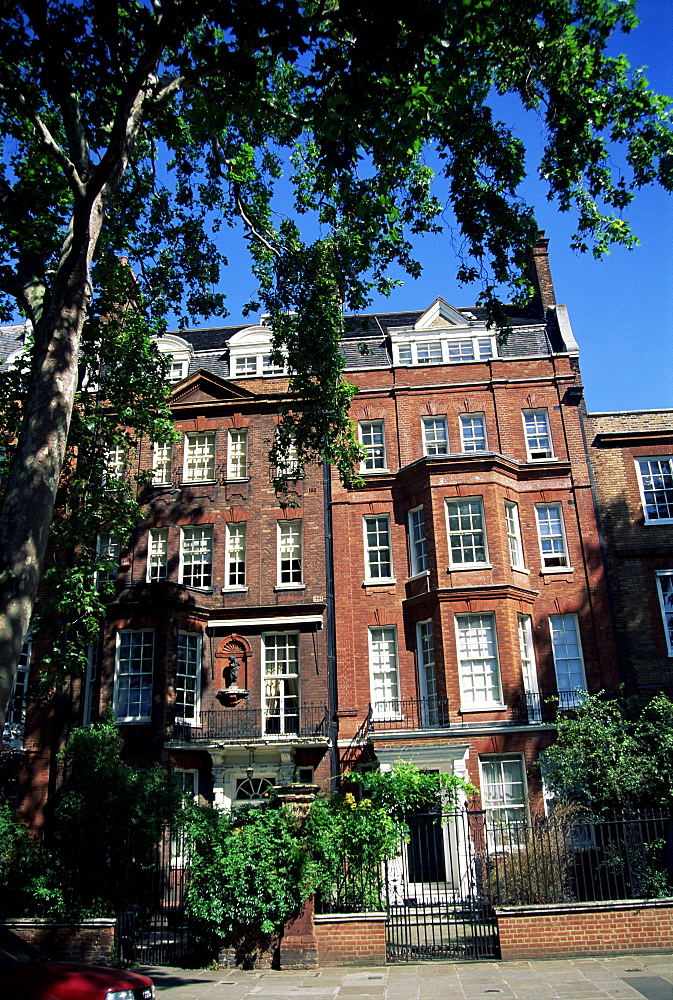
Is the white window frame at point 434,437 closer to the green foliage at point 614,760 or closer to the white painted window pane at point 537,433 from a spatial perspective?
the white painted window pane at point 537,433

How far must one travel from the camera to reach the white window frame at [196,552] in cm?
2572

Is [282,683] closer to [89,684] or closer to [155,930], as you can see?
[89,684]

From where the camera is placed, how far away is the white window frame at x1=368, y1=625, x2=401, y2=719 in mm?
23562

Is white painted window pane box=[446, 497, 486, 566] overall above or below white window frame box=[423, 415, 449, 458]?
below

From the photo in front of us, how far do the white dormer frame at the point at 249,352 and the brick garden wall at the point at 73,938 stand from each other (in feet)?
62.4

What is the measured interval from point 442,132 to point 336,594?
48.3 feet

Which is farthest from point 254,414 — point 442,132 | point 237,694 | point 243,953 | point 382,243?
point 243,953

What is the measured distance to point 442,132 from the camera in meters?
12.7

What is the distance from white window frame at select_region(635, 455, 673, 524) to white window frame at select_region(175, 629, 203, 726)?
1415 centimetres

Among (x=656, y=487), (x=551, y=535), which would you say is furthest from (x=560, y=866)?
(x=656, y=487)

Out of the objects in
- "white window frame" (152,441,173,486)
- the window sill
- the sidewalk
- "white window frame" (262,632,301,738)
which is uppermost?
"white window frame" (152,441,173,486)

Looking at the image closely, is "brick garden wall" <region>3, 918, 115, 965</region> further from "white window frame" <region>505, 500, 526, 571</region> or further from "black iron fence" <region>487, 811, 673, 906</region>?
"white window frame" <region>505, 500, 526, 571</region>

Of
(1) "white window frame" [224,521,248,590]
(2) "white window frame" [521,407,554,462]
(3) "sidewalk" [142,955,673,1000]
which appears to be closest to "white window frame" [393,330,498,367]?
(2) "white window frame" [521,407,554,462]

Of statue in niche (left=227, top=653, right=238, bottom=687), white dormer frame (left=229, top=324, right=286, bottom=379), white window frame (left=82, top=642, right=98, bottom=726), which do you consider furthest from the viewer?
white dormer frame (left=229, top=324, right=286, bottom=379)
